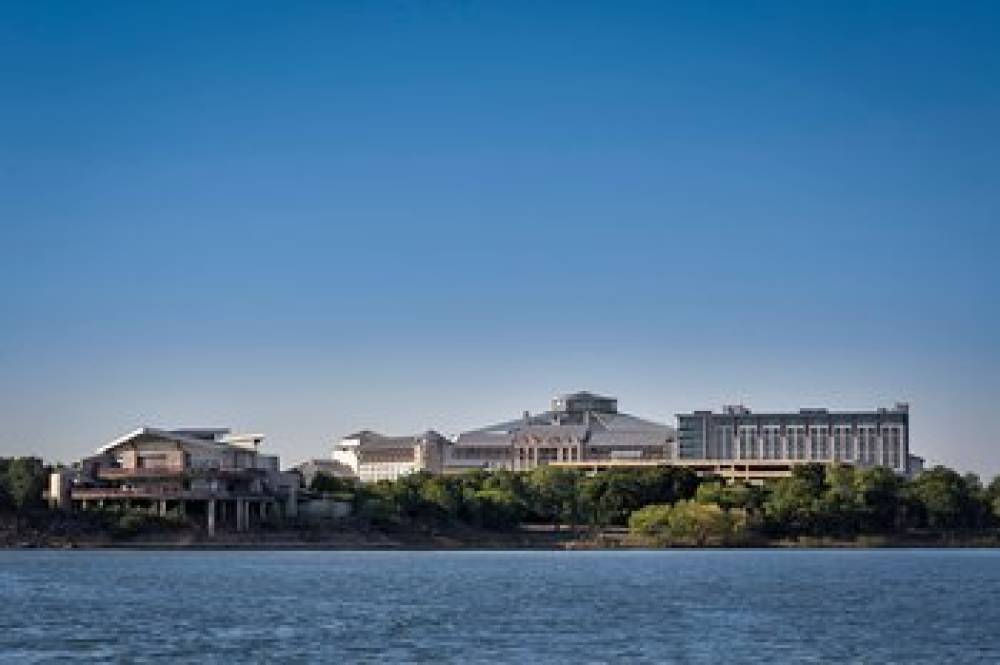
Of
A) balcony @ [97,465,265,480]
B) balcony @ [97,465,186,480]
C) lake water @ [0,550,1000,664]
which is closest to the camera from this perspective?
lake water @ [0,550,1000,664]

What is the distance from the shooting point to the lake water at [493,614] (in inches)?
2491

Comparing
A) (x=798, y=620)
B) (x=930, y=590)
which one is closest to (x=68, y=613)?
(x=798, y=620)

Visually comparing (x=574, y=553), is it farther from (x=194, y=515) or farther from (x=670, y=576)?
(x=670, y=576)

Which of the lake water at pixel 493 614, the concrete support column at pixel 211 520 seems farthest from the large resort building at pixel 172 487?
the lake water at pixel 493 614

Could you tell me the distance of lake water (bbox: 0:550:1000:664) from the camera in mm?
63281

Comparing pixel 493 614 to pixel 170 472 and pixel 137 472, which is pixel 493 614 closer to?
pixel 170 472

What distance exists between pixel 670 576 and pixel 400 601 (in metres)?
37.0

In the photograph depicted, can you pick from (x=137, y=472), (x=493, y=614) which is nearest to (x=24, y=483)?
(x=137, y=472)

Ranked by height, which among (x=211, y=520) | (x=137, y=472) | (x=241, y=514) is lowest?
(x=211, y=520)

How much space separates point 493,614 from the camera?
269ft

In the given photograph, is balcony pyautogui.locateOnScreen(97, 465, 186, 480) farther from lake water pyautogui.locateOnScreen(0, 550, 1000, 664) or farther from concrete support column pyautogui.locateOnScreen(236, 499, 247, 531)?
lake water pyautogui.locateOnScreen(0, 550, 1000, 664)

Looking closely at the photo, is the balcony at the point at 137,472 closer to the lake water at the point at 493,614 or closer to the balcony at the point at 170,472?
the balcony at the point at 170,472

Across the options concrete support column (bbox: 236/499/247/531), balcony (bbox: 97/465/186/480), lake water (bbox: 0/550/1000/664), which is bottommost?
lake water (bbox: 0/550/1000/664)

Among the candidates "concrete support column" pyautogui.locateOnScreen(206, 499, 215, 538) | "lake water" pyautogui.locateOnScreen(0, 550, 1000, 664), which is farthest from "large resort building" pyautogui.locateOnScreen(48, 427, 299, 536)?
"lake water" pyautogui.locateOnScreen(0, 550, 1000, 664)
